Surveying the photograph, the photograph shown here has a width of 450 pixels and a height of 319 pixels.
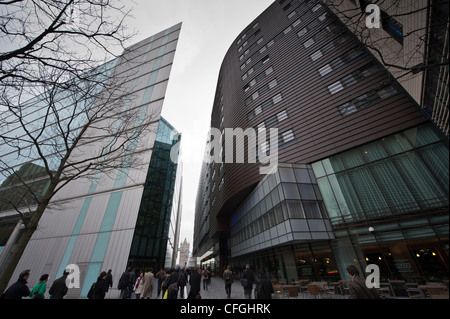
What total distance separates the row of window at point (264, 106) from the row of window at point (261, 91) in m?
1.71

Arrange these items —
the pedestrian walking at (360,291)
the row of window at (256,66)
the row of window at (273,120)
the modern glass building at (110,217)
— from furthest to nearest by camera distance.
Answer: the row of window at (256,66) → the row of window at (273,120) → the modern glass building at (110,217) → the pedestrian walking at (360,291)

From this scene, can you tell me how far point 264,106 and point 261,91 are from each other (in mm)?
2619

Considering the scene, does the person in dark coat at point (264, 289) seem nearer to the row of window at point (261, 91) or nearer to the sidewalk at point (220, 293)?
the sidewalk at point (220, 293)

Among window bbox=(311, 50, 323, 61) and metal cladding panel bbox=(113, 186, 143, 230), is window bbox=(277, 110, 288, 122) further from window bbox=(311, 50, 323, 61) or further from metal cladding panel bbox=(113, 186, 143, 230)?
metal cladding panel bbox=(113, 186, 143, 230)

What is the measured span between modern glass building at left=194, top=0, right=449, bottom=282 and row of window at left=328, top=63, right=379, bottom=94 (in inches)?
3.5

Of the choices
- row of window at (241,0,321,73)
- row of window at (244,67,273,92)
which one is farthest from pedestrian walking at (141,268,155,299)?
row of window at (241,0,321,73)

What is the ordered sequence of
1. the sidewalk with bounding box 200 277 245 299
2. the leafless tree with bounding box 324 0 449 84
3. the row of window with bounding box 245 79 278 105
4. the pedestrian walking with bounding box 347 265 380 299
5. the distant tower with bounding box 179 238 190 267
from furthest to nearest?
the distant tower with bounding box 179 238 190 267, the row of window with bounding box 245 79 278 105, the sidewalk with bounding box 200 277 245 299, the leafless tree with bounding box 324 0 449 84, the pedestrian walking with bounding box 347 265 380 299

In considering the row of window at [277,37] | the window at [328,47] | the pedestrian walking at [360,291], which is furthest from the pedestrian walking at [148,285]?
the row of window at [277,37]

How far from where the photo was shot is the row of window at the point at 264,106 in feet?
56.1

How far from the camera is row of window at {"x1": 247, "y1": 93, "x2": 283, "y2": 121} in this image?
17109mm
